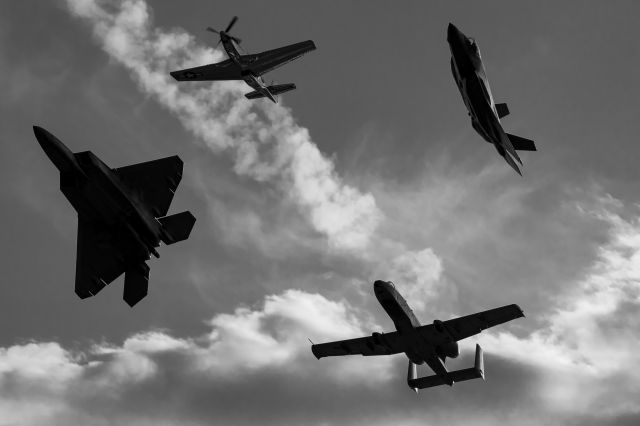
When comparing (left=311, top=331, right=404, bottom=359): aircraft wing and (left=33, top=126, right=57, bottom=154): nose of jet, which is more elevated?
(left=33, top=126, right=57, bottom=154): nose of jet

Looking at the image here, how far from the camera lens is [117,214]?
49344 mm

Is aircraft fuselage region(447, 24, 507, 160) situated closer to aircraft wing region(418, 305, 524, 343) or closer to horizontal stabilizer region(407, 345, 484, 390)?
aircraft wing region(418, 305, 524, 343)

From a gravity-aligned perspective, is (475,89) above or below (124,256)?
above

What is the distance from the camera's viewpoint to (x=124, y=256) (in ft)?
175

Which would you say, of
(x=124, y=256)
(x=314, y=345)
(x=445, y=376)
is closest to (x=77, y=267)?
(x=124, y=256)

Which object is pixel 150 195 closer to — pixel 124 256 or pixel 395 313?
pixel 124 256

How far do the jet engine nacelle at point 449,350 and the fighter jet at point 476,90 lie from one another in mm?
18299

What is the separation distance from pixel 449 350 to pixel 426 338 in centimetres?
261

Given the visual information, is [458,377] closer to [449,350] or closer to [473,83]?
[449,350]

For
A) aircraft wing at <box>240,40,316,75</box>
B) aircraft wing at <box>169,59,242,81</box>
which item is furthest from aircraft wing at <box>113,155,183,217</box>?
aircraft wing at <box>169,59,242,81</box>

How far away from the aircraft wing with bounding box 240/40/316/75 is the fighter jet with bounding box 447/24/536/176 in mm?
25294

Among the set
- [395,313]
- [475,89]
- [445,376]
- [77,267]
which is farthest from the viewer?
[445,376]

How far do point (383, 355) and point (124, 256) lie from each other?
94.1ft

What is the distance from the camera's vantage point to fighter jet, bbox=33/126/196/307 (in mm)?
46875
